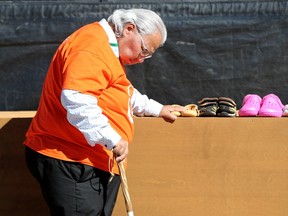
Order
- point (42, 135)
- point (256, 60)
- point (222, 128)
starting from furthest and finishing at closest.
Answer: point (256, 60), point (222, 128), point (42, 135)

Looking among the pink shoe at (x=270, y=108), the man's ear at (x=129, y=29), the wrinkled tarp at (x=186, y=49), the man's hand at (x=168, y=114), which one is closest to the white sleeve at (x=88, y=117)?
the man's ear at (x=129, y=29)

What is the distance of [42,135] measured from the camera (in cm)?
262

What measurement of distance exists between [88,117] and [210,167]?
101 centimetres

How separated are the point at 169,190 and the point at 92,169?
2.37ft

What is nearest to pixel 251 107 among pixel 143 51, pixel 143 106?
pixel 143 106

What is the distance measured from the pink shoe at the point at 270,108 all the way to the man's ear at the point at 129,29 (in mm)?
938

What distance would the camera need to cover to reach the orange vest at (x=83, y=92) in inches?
95.4

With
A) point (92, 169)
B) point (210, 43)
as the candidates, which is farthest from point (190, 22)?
point (92, 169)

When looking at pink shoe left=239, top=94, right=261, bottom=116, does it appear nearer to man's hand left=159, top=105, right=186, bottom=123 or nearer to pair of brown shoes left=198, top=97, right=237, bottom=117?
pair of brown shoes left=198, top=97, right=237, bottom=117

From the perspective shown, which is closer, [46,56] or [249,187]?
[249,187]

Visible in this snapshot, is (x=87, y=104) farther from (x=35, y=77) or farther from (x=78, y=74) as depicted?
(x=35, y=77)

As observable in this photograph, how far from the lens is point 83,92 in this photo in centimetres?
239

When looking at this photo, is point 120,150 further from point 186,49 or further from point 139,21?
point 186,49

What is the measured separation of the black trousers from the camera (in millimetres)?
2570
